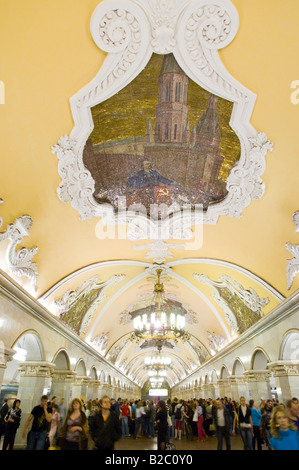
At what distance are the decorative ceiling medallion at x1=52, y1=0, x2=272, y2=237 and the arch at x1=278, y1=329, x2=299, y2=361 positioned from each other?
398 cm

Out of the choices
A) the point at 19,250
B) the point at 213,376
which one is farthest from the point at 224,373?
the point at 19,250

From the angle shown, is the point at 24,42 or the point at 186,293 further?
the point at 186,293

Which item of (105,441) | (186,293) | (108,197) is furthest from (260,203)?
(186,293)

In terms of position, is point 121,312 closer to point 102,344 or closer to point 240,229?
point 102,344

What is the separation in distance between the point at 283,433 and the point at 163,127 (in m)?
5.12

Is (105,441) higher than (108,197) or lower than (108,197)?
lower

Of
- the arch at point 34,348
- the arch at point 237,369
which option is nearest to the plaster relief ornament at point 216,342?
the arch at point 237,369

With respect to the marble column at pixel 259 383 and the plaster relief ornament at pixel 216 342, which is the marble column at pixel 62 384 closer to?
the marble column at pixel 259 383

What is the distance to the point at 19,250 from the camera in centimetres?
719

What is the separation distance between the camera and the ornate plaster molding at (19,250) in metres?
6.59

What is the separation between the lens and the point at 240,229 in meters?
7.90

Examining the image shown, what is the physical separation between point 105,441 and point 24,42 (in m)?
5.40

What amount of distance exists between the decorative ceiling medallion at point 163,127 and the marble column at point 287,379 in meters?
4.62

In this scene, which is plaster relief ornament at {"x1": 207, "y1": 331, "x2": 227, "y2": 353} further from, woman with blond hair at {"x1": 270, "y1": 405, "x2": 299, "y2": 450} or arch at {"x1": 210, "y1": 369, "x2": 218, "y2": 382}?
woman with blond hair at {"x1": 270, "y1": 405, "x2": 299, "y2": 450}
